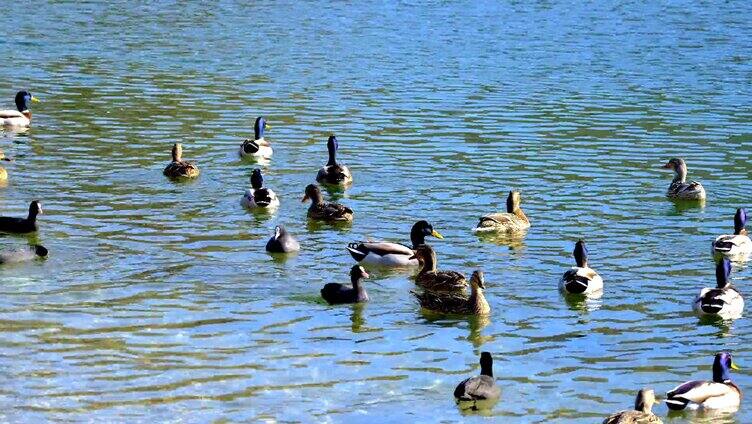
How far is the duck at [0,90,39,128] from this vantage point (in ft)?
110

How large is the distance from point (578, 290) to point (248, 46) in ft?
89.4

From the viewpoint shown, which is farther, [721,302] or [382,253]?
[382,253]

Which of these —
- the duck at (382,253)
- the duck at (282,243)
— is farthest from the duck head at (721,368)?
the duck at (282,243)

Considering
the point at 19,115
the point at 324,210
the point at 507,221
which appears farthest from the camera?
the point at 19,115

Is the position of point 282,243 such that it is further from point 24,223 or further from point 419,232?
point 24,223

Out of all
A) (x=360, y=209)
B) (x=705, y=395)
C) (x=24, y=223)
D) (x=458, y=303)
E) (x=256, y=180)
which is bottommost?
(x=705, y=395)

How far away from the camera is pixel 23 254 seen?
70.9ft

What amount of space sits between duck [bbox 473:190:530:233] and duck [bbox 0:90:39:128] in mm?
12988

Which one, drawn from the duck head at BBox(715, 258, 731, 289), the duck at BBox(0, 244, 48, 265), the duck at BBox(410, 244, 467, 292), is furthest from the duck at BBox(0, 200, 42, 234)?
the duck head at BBox(715, 258, 731, 289)

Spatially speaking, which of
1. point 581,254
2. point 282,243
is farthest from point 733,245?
point 282,243

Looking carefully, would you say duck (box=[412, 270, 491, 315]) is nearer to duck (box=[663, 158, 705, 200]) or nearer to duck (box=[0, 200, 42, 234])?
duck (box=[0, 200, 42, 234])

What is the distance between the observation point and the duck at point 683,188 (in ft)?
89.4

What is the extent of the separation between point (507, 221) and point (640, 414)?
9440 millimetres

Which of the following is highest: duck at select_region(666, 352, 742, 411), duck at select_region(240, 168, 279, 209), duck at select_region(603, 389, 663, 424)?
duck at select_region(240, 168, 279, 209)
